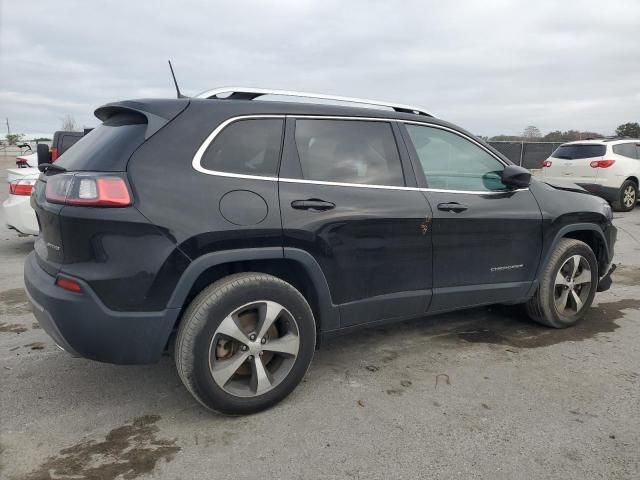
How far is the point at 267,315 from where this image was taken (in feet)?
8.91

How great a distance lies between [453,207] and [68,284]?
2.37 metres

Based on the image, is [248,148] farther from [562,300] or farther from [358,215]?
[562,300]

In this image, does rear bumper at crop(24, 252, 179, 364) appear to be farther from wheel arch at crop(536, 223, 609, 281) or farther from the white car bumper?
the white car bumper

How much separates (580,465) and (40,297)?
2777 millimetres

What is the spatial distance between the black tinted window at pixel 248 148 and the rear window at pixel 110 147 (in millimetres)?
381

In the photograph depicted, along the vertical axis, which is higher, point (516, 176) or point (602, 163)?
point (516, 176)

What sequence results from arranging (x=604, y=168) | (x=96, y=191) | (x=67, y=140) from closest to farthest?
(x=96, y=191) → (x=67, y=140) → (x=604, y=168)

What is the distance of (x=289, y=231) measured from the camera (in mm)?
2760

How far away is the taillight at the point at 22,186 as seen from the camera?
20.6 feet

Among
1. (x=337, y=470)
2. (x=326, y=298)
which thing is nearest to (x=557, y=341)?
(x=326, y=298)

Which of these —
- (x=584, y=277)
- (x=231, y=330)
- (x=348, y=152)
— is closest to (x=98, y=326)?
(x=231, y=330)

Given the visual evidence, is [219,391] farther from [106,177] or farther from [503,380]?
[503,380]

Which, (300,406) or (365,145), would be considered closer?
(300,406)

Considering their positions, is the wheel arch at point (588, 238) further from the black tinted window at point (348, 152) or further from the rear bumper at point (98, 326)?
the rear bumper at point (98, 326)
